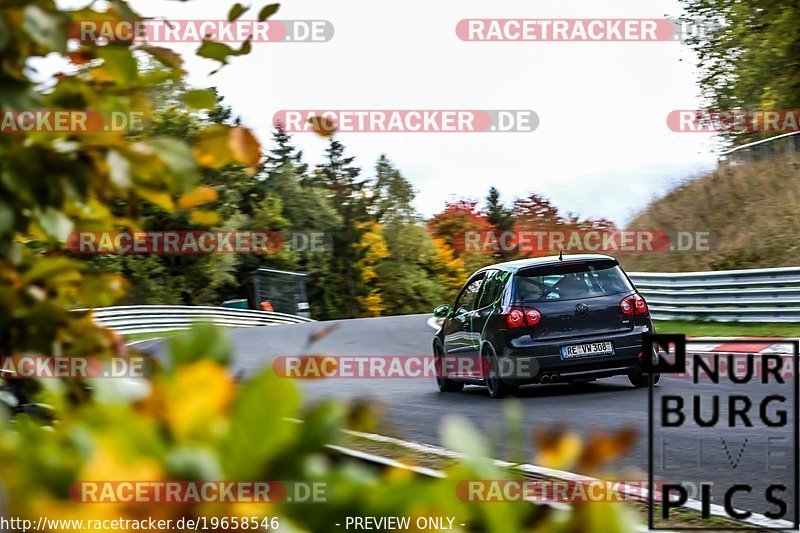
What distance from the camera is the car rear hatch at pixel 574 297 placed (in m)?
11.8

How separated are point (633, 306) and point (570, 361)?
3.30 ft

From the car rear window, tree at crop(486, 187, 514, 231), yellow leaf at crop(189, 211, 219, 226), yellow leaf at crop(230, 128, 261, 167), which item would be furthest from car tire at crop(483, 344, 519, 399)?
tree at crop(486, 187, 514, 231)

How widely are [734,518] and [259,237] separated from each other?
186 ft

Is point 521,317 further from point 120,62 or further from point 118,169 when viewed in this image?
point 118,169

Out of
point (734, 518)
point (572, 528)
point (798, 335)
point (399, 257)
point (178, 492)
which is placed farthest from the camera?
point (399, 257)

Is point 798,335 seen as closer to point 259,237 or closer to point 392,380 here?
point 392,380

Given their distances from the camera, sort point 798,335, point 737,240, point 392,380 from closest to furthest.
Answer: point 392,380 → point 798,335 → point 737,240

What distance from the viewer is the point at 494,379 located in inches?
476

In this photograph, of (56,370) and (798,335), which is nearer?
(56,370)

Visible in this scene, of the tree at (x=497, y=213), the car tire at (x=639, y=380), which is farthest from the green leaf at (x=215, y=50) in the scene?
the tree at (x=497, y=213)

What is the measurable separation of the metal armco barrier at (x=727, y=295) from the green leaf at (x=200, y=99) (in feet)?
56.2

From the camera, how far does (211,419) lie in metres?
1.09

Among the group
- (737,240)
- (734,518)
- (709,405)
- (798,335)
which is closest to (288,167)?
(737,240)

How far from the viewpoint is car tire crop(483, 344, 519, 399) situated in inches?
472
